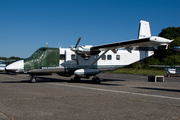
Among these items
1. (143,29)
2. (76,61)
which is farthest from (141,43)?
(143,29)

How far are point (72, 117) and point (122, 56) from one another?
14258mm

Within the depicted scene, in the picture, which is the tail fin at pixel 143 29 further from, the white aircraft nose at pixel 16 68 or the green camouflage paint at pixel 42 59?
the white aircraft nose at pixel 16 68

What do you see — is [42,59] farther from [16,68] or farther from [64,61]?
[16,68]

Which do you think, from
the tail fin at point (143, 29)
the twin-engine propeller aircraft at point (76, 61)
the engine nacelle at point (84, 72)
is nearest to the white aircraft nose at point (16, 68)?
the twin-engine propeller aircraft at point (76, 61)

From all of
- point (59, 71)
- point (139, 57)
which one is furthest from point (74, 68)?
point (139, 57)

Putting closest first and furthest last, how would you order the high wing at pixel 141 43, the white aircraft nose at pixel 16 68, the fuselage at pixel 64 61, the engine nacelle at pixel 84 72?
the high wing at pixel 141 43
the white aircraft nose at pixel 16 68
the fuselage at pixel 64 61
the engine nacelle at pixel 84 72

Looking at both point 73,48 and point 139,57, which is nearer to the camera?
point 73,48

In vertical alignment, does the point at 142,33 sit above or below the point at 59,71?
above

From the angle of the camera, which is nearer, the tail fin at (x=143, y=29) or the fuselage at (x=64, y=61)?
the fuselage at (x=64, y=61)

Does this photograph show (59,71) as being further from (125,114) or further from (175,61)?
(175,61)

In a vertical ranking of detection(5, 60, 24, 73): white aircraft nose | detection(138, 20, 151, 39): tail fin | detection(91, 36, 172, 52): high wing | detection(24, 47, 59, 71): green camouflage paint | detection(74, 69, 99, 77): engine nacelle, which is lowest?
detection(74, 69, 99, 77): engine nacelle

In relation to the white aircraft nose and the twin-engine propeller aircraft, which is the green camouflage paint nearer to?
the twin-engine propeller aircraft

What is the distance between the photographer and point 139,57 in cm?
1933

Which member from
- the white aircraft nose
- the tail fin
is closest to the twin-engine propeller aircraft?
the white aircraft nose
